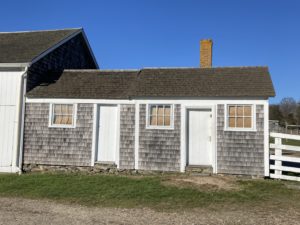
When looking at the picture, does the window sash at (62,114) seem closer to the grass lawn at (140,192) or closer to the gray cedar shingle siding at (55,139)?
the gray cedar shingle siding at (55,139)

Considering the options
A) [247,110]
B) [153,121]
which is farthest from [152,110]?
[247,110]

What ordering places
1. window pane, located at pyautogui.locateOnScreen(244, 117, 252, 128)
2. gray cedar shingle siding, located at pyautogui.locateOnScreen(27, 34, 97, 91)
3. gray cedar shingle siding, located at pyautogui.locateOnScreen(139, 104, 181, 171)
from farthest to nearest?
gray cedar shingle siding, located at pyautogui.locateOnScreen(27, 34, 97, 91) → gray cedar shingle siding, located at pyautogui.locateOnScreen(139, 104, 181, 171) → window pane, located at pyautogui.locateOnScreen(244, 117, 252, 128)

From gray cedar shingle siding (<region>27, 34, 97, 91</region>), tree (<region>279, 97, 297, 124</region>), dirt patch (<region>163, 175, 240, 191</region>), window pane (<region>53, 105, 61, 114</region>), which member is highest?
tree (<region>279, 97, 297, 124</region>)

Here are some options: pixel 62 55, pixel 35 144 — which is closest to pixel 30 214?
pixel 35 144

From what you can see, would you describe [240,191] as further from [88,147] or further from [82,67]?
[82,67]

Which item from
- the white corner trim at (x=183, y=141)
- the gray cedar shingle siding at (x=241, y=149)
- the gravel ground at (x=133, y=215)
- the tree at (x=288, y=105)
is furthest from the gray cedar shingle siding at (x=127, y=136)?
the tree at (x=288, y=105)

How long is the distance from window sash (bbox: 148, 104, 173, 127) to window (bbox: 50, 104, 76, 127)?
303 centimetres

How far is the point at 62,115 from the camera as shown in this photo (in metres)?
11.5

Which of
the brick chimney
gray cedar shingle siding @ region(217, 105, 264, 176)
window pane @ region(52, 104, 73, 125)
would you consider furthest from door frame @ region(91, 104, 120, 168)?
the brick chimney

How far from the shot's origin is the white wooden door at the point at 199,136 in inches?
420

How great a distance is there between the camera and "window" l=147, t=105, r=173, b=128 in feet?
35.3

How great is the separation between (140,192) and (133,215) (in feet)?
6.08

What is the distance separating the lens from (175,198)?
24.6 ft

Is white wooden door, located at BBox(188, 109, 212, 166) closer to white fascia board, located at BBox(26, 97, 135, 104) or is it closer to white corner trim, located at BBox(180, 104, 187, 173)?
white corner trim, located at BBox(180, 104, 187, 173)
